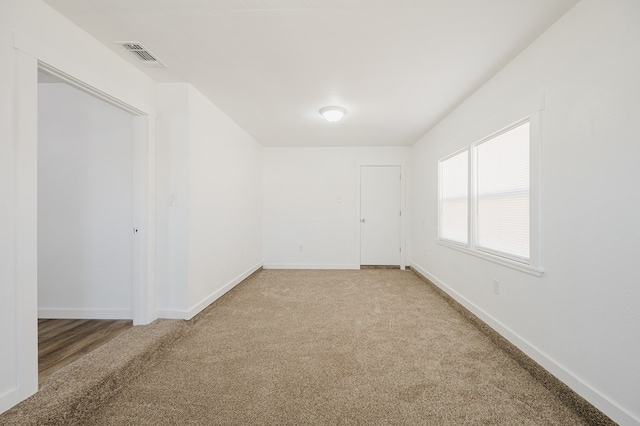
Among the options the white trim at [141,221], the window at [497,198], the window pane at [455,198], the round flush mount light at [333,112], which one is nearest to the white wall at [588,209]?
the window at [497,198]

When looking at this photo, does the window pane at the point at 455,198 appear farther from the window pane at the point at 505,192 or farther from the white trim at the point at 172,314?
the white trim at the point at 172,314

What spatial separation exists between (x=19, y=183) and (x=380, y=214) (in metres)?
4.86

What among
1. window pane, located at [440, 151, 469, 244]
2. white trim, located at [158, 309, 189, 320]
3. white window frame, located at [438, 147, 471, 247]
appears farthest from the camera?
window pane, located at [440, 151, 469, 244]

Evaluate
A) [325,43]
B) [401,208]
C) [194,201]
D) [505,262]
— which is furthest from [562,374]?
[401,208]

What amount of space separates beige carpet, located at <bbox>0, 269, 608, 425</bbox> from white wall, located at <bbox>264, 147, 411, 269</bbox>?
2.25 m

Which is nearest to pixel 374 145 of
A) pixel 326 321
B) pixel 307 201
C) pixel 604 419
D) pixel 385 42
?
pixel 307 201

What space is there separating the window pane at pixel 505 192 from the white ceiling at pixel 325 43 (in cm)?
67

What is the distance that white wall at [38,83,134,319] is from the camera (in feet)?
9.16

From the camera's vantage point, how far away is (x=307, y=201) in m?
5.37

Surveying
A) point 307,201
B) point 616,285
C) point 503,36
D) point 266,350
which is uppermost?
point 503,36

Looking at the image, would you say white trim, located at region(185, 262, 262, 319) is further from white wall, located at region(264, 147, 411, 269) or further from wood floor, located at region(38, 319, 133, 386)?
white wall, located at region(264, 147, 411, 269)

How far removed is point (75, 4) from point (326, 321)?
3198mm

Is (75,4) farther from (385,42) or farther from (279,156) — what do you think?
(279,156)

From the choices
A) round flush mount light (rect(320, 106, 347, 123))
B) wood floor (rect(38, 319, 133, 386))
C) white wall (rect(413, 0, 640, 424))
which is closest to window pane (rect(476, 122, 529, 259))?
white wall (rect(413, 0, 640, 424))
